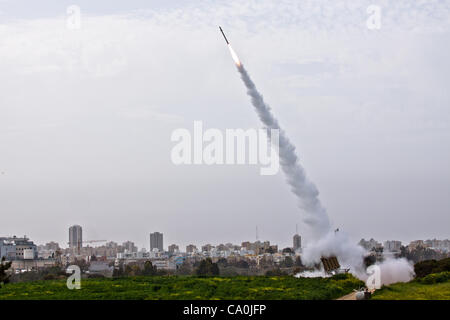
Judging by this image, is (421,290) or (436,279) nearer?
(421,290)

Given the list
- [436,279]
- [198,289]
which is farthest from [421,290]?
[198,289]

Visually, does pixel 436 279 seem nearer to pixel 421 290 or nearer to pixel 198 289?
pixel 421 290

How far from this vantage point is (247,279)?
49969mm

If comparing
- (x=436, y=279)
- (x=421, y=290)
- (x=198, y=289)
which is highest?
(x=198, y=289)

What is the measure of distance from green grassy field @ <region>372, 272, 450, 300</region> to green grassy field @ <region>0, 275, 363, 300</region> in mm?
2747

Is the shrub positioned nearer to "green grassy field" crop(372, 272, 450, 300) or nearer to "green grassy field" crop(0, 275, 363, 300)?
"green grassy field" crop(372, 272, 450, 300)

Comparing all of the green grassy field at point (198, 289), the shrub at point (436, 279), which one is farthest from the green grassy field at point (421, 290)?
the green grassy field at point (198, 289)

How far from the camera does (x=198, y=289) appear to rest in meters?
42.9

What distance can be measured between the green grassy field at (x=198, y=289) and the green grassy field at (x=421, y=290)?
275cm

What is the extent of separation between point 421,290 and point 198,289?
12.8 metres

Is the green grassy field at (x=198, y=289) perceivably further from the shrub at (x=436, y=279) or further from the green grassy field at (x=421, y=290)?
the shrub at (x=436, y=279)

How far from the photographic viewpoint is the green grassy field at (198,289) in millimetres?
38906

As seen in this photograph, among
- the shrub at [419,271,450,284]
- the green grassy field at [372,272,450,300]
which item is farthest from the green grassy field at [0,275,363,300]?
the shrub at [419,271,450,284]
